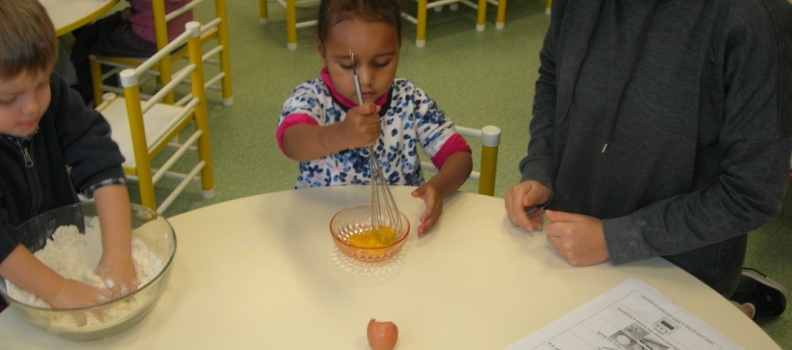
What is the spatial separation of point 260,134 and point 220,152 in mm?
197

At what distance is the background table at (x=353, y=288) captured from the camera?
932 millimetres

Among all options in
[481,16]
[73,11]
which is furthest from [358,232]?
[481,16]

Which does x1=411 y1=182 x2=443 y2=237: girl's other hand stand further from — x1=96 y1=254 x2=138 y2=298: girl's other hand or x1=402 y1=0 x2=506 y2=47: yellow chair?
x1=402 y1=0 x2=506 y2=47: yellow chair

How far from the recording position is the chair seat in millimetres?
2012

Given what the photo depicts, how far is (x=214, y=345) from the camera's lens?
91 cm

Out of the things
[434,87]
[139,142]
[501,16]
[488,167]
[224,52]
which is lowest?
[434,87]

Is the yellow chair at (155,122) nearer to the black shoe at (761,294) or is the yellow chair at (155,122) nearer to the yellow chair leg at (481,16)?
the black shoe at (761,294)

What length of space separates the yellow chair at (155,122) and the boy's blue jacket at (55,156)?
591 mm

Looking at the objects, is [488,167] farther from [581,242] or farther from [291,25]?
[291,25]

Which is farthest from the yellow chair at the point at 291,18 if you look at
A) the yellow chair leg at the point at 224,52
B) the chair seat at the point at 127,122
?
the chair seat at the point at 127,122

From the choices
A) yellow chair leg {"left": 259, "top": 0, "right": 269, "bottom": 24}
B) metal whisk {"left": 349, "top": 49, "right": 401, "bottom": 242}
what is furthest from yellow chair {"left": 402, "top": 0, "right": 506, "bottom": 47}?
metal whisk {"left": 349, "top": 49, "right": 401, "bottom": 242}

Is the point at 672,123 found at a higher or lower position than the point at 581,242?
higher

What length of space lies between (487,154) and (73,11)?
1536 millimetres

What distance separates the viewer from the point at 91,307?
2.81 feet
